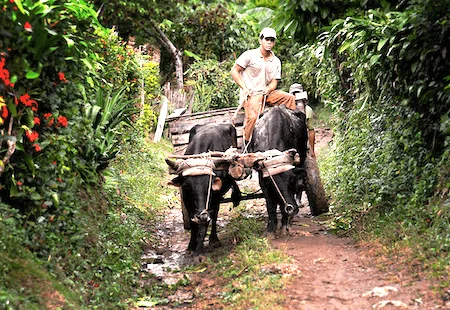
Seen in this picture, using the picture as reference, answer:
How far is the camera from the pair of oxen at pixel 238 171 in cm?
732

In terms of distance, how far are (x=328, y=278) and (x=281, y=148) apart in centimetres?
244

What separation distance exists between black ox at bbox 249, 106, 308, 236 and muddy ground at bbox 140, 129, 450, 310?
0.41m

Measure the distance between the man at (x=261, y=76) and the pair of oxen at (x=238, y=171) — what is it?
537 mm

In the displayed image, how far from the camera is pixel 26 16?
5227mm

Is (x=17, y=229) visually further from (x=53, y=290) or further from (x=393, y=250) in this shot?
(x=393, y=250)

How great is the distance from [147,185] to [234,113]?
3.97 m

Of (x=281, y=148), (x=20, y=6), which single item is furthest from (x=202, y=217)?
(x=20, y=6)

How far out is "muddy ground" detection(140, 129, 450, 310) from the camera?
16.7 feet

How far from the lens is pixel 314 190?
925cm

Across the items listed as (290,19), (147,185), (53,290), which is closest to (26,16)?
(53,290)

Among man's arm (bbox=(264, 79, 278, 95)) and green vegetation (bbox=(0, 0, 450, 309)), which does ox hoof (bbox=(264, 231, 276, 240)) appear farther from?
man's arm (bbox=(264, 79, 278, 95))

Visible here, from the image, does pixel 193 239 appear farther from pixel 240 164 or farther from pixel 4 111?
pixel 4 111

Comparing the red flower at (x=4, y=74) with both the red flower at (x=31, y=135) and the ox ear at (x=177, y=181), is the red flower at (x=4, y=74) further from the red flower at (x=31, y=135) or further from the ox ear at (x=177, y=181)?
the ox ear at (x=177, y=181)

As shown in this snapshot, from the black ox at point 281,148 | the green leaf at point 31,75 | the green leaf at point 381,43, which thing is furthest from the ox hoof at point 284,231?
the green leaf at point 31,75
